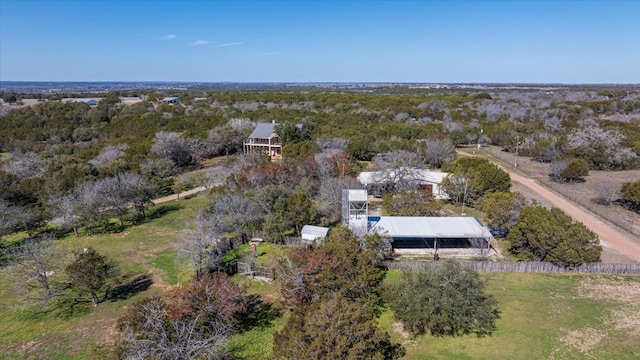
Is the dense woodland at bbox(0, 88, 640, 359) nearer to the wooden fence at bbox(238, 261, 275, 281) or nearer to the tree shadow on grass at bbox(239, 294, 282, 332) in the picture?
the tree shadow on grass at bbox(239, 294, 282, 332)

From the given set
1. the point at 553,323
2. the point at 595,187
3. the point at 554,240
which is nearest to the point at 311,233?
the point at 553,323

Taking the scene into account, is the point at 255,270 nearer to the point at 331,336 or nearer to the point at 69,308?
the point at 69,308

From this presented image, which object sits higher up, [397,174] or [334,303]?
[397,174]

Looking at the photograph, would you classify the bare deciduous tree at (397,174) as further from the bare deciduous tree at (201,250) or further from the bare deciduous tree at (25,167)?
the bare deciduous tree at (25,167)

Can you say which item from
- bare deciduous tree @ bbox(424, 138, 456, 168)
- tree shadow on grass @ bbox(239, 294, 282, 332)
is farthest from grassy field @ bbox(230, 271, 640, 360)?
bare deciduous tree @ bbox(424, 138, 456, 168)

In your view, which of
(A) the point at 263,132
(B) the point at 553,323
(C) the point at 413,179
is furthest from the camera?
(A) the point at 263,132
